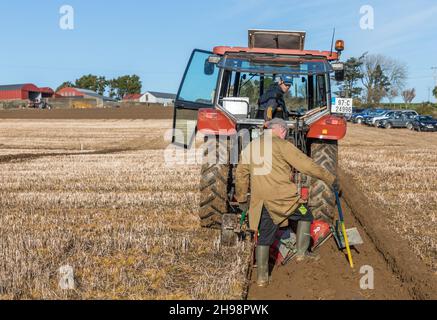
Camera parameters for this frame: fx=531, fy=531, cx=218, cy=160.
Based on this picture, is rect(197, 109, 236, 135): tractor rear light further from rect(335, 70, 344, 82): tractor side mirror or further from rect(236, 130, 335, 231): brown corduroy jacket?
rect(335, 70, 344, 82): tractor side mirror

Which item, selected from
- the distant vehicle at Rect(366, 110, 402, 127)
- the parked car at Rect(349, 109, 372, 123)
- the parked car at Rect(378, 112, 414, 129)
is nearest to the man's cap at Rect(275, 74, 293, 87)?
the parked car at Rect(378, 112, 414, 129)

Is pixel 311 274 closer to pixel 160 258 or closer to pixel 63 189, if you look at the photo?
pixel 160 258

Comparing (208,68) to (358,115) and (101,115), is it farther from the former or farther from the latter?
(101,115)

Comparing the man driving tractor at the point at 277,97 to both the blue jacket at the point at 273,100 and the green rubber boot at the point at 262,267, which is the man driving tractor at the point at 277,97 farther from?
the green rubber boot at the point at 262,267

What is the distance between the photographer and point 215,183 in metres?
6.54

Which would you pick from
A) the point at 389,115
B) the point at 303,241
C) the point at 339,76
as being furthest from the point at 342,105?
the point at 389,115

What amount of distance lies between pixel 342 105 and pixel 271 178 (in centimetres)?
216

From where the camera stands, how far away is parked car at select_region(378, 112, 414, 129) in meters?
36.3

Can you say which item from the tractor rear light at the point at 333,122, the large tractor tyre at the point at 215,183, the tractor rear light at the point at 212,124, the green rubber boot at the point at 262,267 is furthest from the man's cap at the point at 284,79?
the green rubber boot at the point at 262,267

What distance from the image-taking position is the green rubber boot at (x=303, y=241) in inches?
220

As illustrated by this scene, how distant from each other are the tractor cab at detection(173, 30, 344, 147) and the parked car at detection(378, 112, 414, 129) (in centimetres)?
3050

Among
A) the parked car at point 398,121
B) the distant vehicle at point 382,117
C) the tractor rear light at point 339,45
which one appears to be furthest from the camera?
the distant vehicle at point 382,117
